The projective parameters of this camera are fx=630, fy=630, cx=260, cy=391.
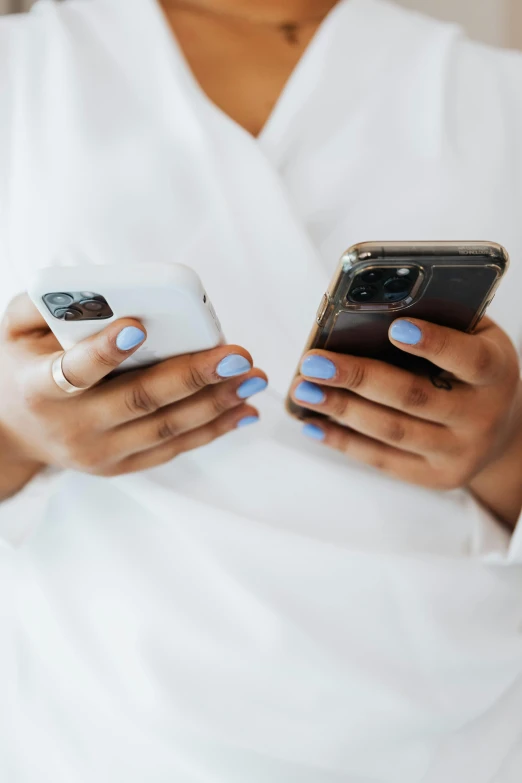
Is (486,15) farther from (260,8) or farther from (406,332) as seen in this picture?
(406,332)

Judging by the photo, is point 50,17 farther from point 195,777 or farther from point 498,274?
point 195,777

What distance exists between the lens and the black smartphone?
368 millimetres

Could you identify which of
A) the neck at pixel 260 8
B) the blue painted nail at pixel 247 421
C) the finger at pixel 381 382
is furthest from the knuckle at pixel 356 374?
the neck at pixel 260 8

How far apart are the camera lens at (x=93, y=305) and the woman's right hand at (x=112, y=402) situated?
0.02 meters

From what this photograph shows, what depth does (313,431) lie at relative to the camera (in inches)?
20.2

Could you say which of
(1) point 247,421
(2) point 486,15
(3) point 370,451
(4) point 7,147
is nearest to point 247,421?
(1) point 247,421

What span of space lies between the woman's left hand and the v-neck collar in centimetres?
26

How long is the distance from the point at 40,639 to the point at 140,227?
0.37m

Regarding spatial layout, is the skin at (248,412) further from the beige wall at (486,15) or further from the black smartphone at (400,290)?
the beige wall at (486,15)

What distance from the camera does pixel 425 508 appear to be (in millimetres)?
549

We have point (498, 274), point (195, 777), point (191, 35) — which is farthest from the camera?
point (191, 35)

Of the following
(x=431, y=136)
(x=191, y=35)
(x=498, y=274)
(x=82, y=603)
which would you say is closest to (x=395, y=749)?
(x=82, y=603)

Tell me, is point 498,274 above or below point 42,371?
above

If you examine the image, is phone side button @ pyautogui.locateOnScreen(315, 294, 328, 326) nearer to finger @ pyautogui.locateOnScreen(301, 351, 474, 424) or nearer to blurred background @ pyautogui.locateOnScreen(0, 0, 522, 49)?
finger @ pyautogui.locateOnScreen(301, 351, 474, 424)
